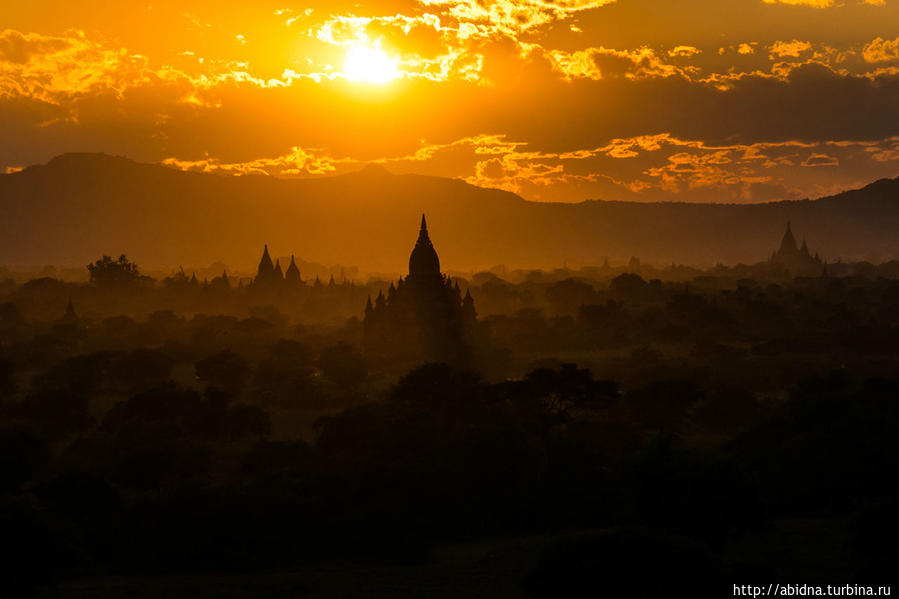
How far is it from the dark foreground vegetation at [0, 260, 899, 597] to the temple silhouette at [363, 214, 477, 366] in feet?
8.25

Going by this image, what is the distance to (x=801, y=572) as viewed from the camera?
28.8 metres

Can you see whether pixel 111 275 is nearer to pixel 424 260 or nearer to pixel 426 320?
pixel 424 260

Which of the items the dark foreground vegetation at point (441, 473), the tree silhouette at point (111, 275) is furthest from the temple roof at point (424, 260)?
the tree silhouette at point (111, 275)

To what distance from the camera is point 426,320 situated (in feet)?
285

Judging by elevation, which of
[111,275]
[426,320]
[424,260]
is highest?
→ [424,260]

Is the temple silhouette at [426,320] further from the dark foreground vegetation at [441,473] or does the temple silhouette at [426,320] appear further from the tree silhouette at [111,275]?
the tree silhouette at [111,275]

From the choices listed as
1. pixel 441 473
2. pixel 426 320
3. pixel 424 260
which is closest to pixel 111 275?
pixel 424 260

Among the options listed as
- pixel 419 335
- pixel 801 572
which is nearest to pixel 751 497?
pixel 801 572

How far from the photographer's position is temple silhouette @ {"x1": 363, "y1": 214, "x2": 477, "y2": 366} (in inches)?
3415

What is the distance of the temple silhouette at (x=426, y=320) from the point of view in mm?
86750

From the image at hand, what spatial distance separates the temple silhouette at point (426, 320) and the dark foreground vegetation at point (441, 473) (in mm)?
2514

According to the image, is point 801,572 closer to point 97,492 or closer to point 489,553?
point 489,553

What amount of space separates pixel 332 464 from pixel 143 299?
11829 centimetres

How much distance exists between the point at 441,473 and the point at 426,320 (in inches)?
1659
